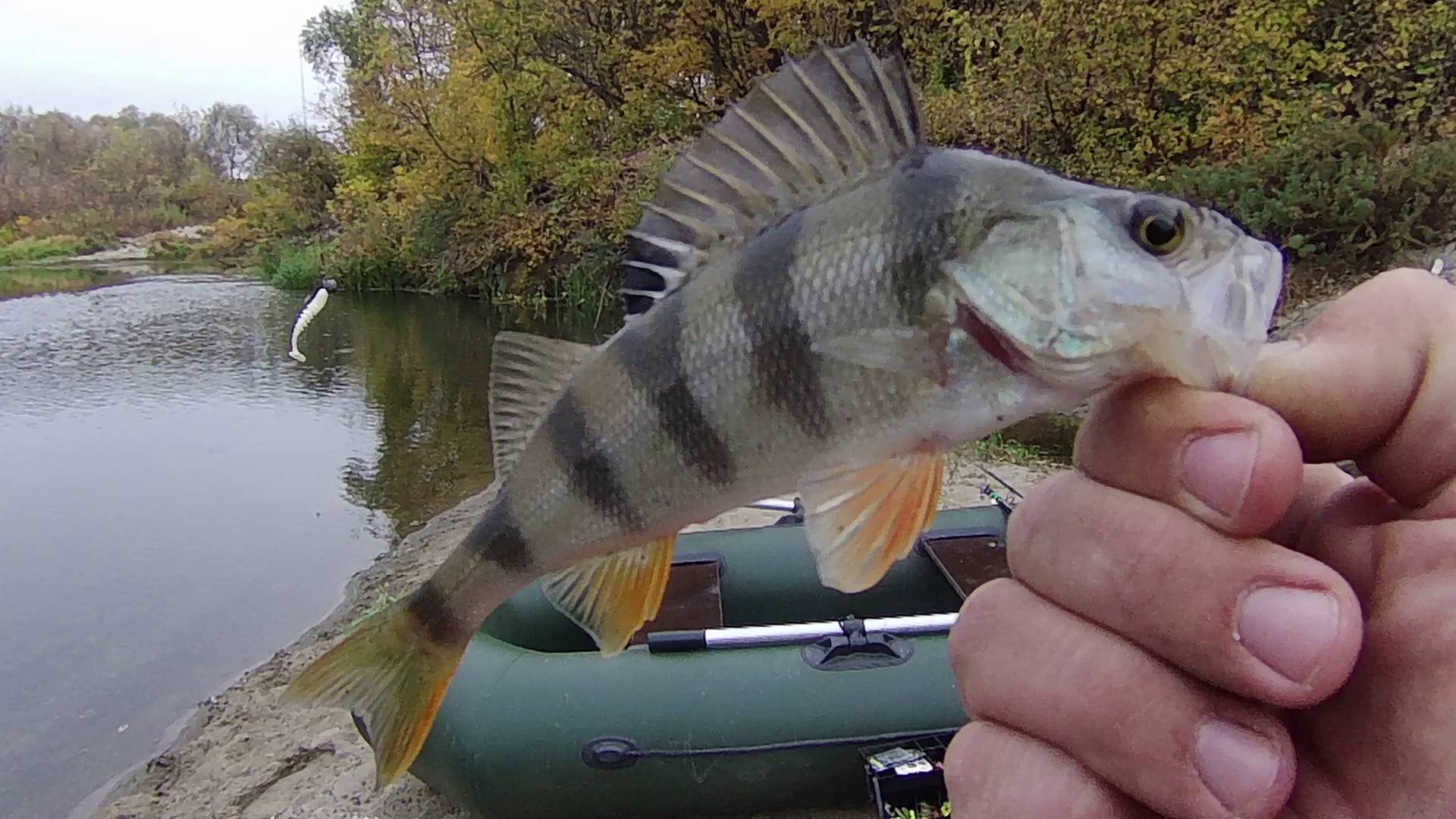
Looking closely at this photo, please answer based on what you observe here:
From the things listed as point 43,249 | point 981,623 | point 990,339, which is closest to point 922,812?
point 981,623

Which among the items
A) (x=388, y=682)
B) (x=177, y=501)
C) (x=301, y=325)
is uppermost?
(x=388, y=682)

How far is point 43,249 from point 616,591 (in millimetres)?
46148

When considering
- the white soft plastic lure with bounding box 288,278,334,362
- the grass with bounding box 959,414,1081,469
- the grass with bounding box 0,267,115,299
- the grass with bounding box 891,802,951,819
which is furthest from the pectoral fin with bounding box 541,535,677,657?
the grass with bounding box 0,267,115,299

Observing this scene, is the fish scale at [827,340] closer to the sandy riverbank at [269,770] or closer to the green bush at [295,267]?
the sandy riverbank at [269,770]

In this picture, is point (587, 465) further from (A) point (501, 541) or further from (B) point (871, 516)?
(B) point (871, 516)

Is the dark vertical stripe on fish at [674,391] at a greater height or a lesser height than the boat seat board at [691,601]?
greater

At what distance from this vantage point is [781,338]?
1174 millimetres

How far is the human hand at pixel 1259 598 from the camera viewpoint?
0.99 metres

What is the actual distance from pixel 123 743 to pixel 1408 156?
11314mm

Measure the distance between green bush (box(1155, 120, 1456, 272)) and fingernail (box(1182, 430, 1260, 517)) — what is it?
27.5 feet

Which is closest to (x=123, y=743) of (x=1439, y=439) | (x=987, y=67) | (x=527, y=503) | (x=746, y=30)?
(x=527, y=503)

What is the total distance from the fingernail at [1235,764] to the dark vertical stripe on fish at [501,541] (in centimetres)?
88

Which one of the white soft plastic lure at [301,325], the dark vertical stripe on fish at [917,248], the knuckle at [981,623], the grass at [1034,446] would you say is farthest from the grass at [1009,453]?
the white soft plastic lure at [301,325]

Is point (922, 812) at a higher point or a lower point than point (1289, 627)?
lower
